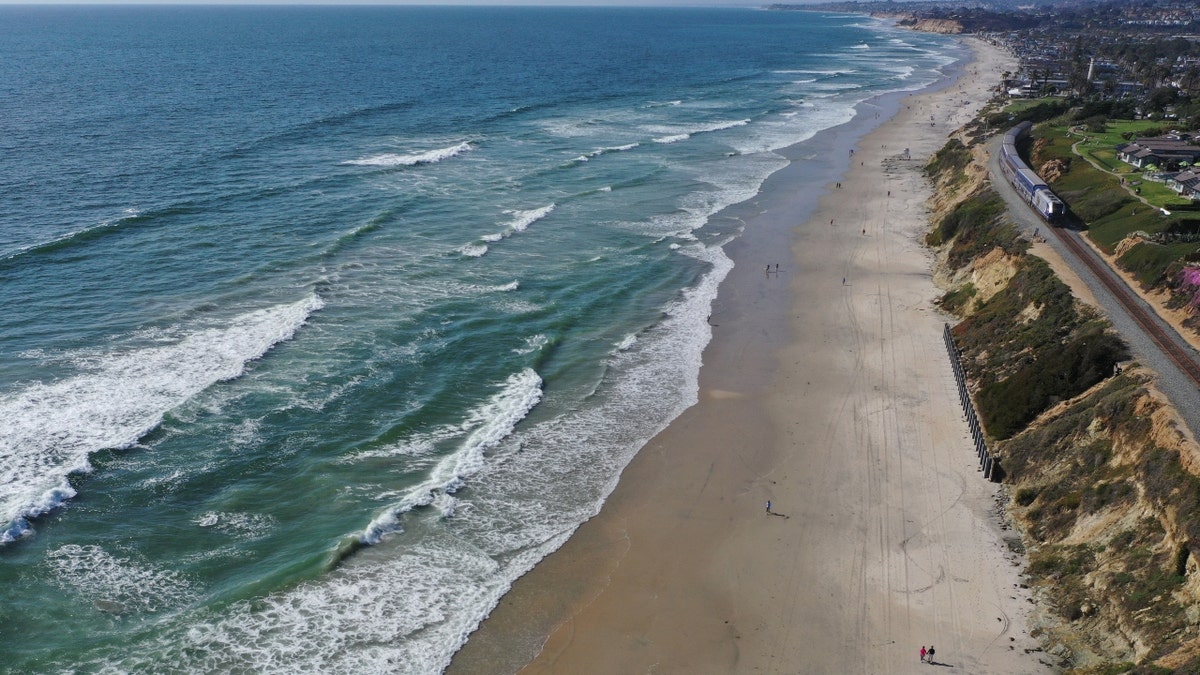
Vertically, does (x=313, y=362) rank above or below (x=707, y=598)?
above

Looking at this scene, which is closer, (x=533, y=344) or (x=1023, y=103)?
(x=533, y=344)

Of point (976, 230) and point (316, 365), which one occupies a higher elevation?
point (976, 230)

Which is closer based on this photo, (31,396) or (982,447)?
(982,447)

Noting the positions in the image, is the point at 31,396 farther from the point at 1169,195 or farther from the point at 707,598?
the point at 1169,195

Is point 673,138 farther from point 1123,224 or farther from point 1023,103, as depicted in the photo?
point 1123,224

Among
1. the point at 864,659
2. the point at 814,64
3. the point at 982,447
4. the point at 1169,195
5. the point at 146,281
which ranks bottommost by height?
the point at 864,659

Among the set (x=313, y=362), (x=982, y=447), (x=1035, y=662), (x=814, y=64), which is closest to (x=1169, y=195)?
(x=982, y=447)

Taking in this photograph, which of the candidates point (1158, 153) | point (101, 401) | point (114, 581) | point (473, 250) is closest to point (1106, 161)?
point (1158, 153)
